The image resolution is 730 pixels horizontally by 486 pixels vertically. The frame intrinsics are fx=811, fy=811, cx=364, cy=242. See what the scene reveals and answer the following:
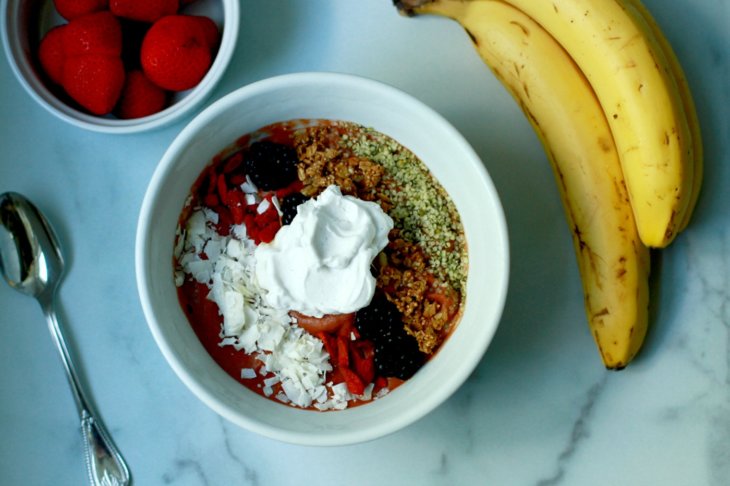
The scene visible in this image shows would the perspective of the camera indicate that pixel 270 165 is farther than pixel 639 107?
Yes

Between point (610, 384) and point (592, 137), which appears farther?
point (610, 384)

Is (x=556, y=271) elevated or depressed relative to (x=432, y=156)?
depressed

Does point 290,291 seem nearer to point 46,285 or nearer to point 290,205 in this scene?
point 290,205

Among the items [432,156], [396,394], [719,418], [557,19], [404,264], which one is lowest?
[719,418]

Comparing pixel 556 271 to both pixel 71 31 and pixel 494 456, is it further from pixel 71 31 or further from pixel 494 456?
pixel 71 31

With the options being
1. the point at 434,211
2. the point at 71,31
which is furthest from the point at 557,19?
the point at 71,31

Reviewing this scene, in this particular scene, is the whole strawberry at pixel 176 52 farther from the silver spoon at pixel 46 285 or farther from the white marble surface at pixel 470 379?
the silver spoon at pixel 46 285

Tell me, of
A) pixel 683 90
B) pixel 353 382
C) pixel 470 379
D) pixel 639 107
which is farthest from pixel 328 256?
pixel 683 90
